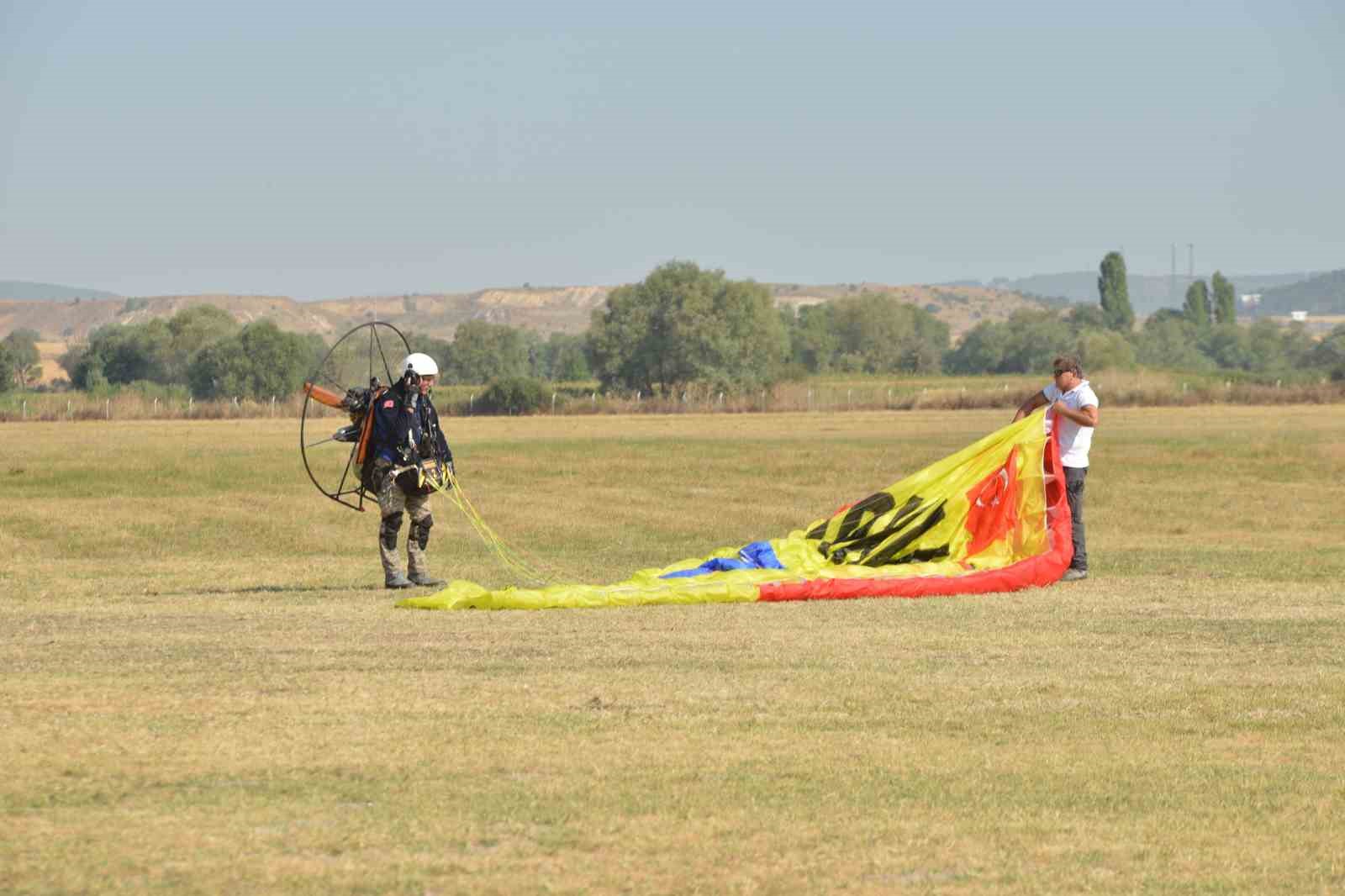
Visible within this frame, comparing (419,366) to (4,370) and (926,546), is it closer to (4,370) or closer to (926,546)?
(926,546)

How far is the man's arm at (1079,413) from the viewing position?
17172mm

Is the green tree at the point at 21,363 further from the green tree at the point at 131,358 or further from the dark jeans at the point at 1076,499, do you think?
the dark jeans at the point at 1076,499

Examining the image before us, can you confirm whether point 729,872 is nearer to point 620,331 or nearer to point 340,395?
point 340,395

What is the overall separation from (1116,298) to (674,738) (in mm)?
193168

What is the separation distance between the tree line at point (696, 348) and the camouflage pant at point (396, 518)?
6324 cm

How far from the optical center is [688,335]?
10119 centimetres

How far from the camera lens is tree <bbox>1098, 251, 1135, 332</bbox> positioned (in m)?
192

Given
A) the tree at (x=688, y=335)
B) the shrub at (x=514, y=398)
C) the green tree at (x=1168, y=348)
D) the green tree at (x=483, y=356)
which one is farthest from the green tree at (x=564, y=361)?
the green tree at (x=1168, y=348)

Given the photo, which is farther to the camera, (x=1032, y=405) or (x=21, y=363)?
(x=21, y=363)

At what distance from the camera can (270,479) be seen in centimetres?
3378

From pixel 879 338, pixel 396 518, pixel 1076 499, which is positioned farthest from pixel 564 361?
pixel 396 518

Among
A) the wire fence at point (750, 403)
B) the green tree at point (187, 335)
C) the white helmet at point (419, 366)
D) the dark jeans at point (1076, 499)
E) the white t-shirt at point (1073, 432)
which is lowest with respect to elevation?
the wire fence at point (750, 403)

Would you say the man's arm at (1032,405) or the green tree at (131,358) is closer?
the man's arm at (1032,405)

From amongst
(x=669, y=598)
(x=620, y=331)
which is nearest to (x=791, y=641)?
(x=669, y=598)
